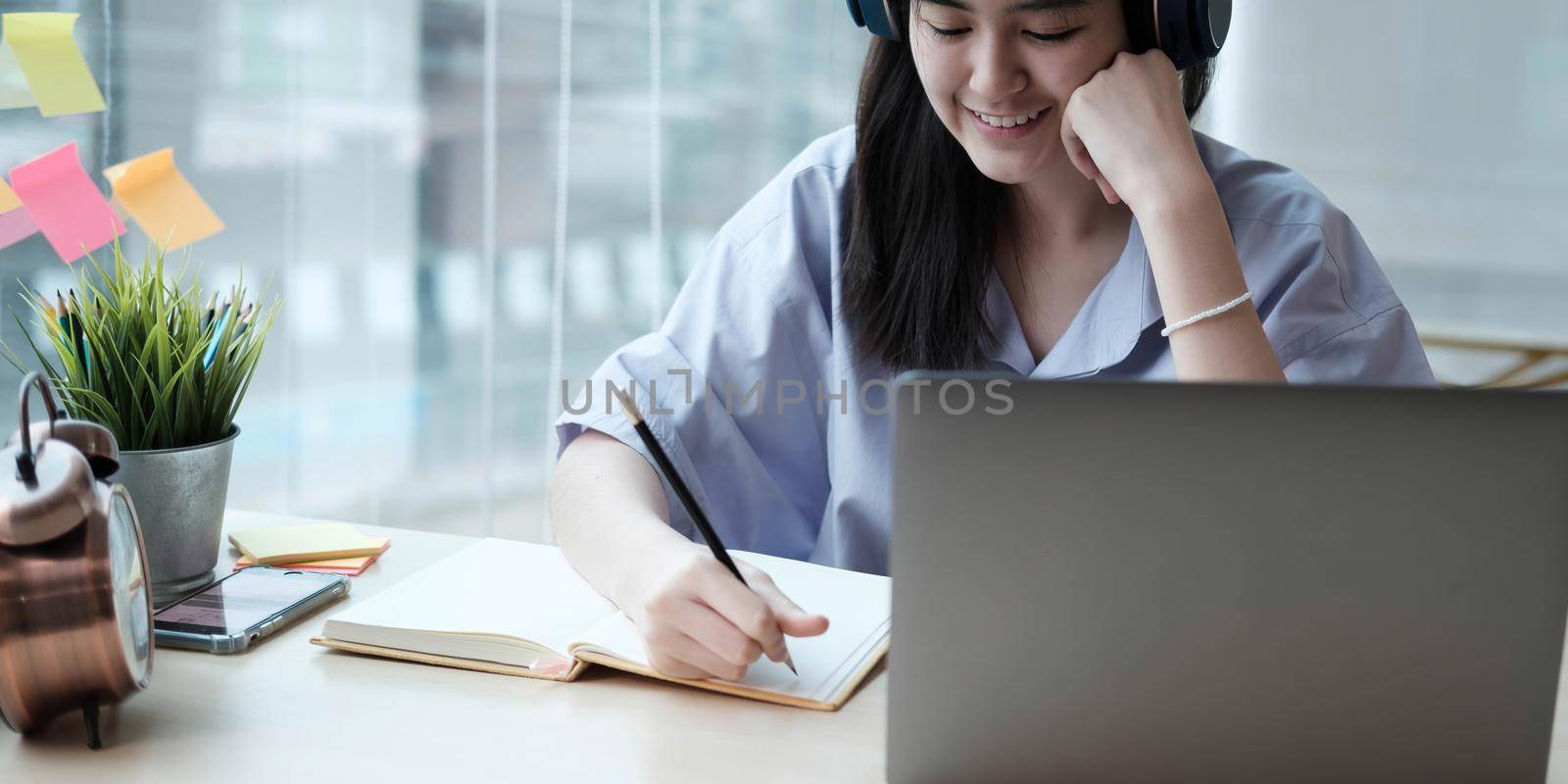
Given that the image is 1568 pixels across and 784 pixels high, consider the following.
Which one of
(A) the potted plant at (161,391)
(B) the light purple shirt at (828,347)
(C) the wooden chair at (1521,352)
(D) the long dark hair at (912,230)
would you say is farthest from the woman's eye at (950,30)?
(C) the wooden chair at (1521,352)

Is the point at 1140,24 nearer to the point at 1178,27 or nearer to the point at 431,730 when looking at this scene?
the point at 1178,27

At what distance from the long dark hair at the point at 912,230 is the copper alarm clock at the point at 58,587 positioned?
2.27 ft

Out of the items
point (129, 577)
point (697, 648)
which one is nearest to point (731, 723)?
point (697, 648)

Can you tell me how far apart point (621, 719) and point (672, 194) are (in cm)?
158

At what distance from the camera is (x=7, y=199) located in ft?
3.86

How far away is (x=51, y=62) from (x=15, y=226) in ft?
0.57

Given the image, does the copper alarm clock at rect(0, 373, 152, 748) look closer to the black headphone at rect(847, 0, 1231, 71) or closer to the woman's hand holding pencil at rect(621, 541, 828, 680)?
the woman's hand holding pencil at rect(621, 541, 828, 680)

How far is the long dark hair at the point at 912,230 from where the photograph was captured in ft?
3.86

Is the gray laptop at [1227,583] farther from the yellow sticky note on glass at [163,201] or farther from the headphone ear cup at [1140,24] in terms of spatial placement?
the yellow sticky note on glass at [163,201]

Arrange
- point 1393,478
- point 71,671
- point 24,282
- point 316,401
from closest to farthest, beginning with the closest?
point 1393,478, point 71,671, point 24,282, point 316,401

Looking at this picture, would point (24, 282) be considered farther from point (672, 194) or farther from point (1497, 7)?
point (1497, 7)

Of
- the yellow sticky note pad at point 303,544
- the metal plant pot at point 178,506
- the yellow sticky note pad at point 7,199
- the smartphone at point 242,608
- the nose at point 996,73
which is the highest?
the nose at point 996,73

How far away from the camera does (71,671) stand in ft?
2.28

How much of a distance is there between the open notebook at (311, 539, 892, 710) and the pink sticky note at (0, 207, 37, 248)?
0.60 meters
